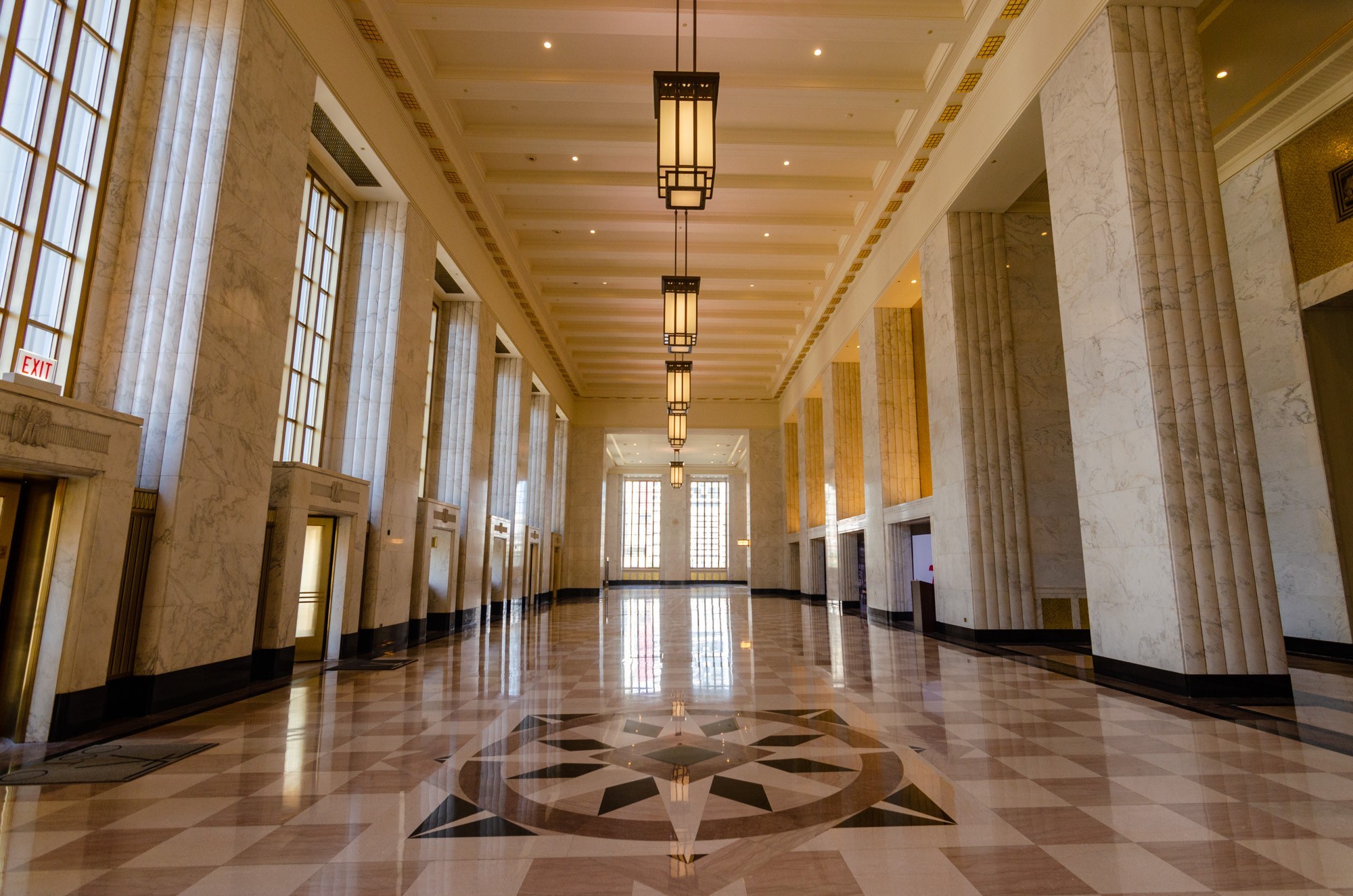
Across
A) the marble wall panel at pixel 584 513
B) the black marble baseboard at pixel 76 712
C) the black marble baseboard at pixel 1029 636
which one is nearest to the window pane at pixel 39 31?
the black marble baseboard at pixel 76 712

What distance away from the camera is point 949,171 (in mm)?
10461

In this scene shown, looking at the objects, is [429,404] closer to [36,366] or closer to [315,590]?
[315,590]

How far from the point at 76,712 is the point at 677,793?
4056 millimetres

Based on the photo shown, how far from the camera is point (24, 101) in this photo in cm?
503

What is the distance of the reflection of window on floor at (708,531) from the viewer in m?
40.0

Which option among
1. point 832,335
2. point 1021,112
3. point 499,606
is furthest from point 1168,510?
point 499,606

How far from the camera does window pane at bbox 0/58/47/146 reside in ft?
16.1

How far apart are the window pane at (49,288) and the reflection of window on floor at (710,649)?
19.2ft

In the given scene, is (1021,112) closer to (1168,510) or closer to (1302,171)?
(1302,171)

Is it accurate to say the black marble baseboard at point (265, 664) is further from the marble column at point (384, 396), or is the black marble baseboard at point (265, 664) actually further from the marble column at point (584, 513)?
the marble column at point (584, 513)

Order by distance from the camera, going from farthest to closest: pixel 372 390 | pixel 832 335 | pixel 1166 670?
1. pixel 832 335
2. pixel 372 390
3. pixel 1166 670

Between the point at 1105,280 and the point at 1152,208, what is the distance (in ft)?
2.33

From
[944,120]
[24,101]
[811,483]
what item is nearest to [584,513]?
[811,483]

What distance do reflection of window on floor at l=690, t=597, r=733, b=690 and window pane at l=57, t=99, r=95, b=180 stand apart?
21.5 feet
